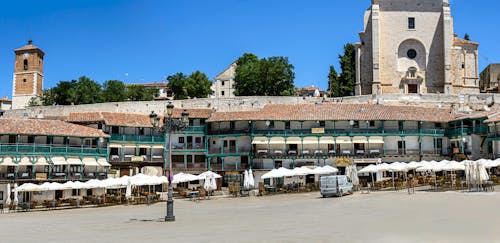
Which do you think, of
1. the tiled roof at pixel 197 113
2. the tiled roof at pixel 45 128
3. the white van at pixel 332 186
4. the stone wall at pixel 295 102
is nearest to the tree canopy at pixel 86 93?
the stone wall at pixel 295 102

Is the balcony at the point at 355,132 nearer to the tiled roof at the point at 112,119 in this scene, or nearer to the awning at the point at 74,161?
the tiled roof at the point at 112,119

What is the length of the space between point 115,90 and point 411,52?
4436cm

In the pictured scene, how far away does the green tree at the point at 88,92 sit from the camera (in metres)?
81.5

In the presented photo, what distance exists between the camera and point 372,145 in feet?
192

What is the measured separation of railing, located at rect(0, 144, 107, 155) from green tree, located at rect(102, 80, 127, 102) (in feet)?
101

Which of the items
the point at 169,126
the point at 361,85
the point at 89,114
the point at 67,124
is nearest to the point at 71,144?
the point at 67,124

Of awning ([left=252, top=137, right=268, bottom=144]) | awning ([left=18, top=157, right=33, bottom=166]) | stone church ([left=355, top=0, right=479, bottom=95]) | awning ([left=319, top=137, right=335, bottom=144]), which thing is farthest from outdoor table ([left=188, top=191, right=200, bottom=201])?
stone church ([left=355, top=0, right=479, bottom=95])

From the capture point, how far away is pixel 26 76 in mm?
98562

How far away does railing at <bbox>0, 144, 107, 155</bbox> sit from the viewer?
50.4 metres

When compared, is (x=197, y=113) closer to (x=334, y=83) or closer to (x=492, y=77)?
(x=334, y=83)

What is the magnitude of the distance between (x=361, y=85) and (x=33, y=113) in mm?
43244

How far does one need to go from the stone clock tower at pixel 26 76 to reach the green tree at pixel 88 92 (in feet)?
55.5

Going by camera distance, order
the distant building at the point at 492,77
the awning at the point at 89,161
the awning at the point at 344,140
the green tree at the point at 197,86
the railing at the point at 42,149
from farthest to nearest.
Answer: the distant building at the point at 492,77
the green tree at the point at 197,86
the awning at the point at 344,140
the awning at the point at 89,161
the railing at the point at 42,149

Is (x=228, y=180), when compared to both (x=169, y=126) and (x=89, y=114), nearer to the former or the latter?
(x=89, y=114)
